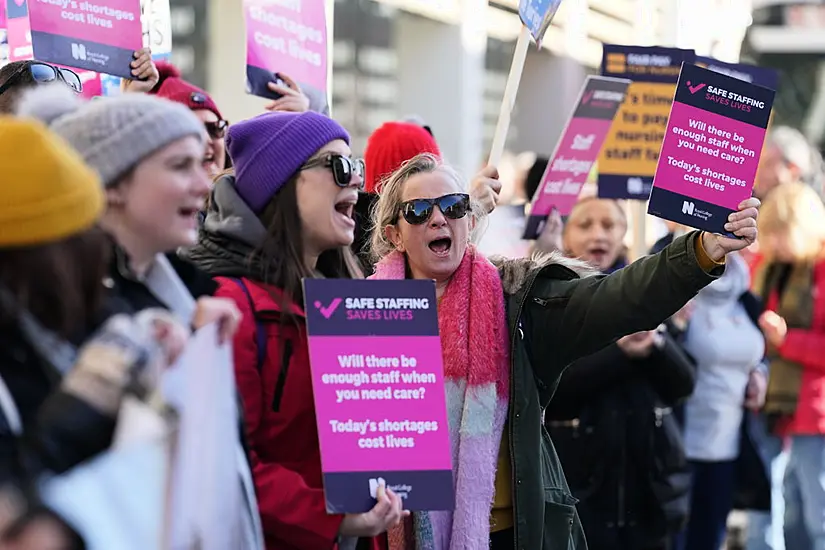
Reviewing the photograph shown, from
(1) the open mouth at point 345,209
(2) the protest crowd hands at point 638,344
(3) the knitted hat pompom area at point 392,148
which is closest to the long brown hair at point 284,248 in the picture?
(1) the open mouth at point 345,209

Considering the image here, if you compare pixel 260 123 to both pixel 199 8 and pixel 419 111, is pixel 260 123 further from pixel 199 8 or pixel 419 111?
pixel 419 111

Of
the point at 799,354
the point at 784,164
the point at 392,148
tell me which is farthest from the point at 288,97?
the point at 784,164

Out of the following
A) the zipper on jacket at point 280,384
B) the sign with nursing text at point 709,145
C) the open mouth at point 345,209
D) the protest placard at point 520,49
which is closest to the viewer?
the zipper on jacket at point 280,384

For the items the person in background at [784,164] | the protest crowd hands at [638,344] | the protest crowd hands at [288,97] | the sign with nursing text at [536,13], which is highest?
the sign with nursing text at [536,13]

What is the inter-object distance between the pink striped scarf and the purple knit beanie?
71 cm

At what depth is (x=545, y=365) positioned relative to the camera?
165 inches

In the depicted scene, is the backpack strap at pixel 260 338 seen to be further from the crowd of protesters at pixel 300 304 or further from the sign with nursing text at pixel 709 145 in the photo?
the sign with nursing text at pixel 709 145

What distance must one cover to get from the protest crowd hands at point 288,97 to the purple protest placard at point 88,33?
56 cm

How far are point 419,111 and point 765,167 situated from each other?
640cm

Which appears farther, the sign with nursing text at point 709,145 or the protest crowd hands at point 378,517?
the sign with nursing text at point 709,145

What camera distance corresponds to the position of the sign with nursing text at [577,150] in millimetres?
6293

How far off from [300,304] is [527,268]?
0.90 m

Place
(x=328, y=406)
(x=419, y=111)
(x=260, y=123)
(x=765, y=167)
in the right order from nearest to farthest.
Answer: (x=328, y=406) < (x=260, y=123) < (x=765, y=167) < (x=419, y=111)

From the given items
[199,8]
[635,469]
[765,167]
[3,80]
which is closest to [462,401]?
[3,80]
